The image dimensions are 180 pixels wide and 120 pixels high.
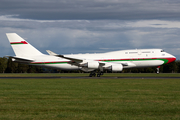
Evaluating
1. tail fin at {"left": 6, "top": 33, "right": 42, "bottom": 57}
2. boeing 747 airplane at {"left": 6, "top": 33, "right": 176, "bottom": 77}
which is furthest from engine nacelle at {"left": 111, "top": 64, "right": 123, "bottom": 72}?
tail fin at {"left": 6, "top": 33, "right": 42, "bottom": 57}

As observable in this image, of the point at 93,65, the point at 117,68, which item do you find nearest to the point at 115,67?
the point at 117,68

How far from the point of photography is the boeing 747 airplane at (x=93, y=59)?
47.3 metres

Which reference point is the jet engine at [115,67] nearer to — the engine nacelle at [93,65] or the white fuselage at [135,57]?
the white fuselage at [135,57]

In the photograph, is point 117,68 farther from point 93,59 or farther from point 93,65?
point 93,59

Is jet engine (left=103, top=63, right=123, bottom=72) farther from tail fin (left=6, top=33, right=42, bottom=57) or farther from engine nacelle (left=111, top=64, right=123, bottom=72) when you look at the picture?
tail fin (left=6, top=33, right=42, bottom=57)

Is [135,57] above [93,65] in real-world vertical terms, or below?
above

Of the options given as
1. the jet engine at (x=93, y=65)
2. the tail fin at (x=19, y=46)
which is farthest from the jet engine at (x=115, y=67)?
the tail fin at (x=19, y=46)

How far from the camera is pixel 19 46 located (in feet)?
168

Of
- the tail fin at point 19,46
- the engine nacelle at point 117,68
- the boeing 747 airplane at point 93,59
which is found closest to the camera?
the engine nacelle at point 117,68

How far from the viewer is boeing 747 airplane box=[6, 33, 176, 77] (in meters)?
47.3

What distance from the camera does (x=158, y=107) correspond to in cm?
1254

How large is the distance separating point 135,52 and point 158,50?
4494 mm

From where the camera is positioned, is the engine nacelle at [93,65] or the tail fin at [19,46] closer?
the engine nacelle at [93,65]

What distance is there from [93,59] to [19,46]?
1490 centimetres
